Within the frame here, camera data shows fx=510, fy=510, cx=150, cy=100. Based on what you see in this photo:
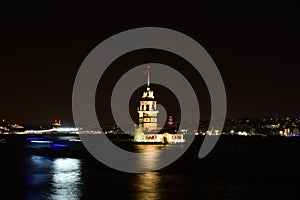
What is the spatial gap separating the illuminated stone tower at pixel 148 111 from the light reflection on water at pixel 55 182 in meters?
92.0

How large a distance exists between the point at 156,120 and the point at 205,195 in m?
113

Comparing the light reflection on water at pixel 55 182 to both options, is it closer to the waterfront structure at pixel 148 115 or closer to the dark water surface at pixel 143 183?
the dark water surface at pixel 143 183

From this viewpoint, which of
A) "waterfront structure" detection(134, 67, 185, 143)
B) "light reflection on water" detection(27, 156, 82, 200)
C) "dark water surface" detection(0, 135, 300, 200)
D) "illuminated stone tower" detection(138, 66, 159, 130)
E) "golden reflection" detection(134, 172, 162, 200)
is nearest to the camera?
"light reflection on water" detection(27, 156, 82, 200)

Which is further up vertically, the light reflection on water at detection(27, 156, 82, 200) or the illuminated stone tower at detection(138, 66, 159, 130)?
the illuminated stone tower at detection(138, 66, 159, 130)

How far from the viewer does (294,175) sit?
49469 mm

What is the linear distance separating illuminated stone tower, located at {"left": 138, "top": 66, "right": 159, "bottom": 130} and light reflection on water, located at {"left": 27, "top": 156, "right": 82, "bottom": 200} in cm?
9197

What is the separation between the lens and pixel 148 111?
146375mm

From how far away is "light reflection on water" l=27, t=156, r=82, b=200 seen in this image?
107 feet

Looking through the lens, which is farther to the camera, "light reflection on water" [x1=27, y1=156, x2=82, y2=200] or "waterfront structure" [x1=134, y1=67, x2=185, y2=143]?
"waterfront structure" [x1=134, y1=67, x2=185, y2=143]

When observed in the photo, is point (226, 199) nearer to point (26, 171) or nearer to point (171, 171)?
point (171, 171)

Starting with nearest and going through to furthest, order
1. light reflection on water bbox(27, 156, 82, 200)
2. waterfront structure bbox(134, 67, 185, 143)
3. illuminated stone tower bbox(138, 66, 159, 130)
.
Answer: light reflection on water bbox(27, 156, 82, 200)
waterfront structure bbox(134, 67, 185, 143)
illuminated stone tower bbox(138, 66, 159, 130)

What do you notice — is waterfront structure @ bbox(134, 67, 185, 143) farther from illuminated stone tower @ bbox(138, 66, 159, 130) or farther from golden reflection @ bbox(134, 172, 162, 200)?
golden reflection @ bbox(134, 172, 162, 200)

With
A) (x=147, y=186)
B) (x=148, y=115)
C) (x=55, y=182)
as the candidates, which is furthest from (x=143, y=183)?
(x=148, y=115)

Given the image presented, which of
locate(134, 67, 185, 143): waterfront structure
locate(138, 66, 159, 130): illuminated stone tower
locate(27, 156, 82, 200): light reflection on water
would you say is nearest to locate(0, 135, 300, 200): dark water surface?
locate(27, 156, 82, 200): light reflection on water
